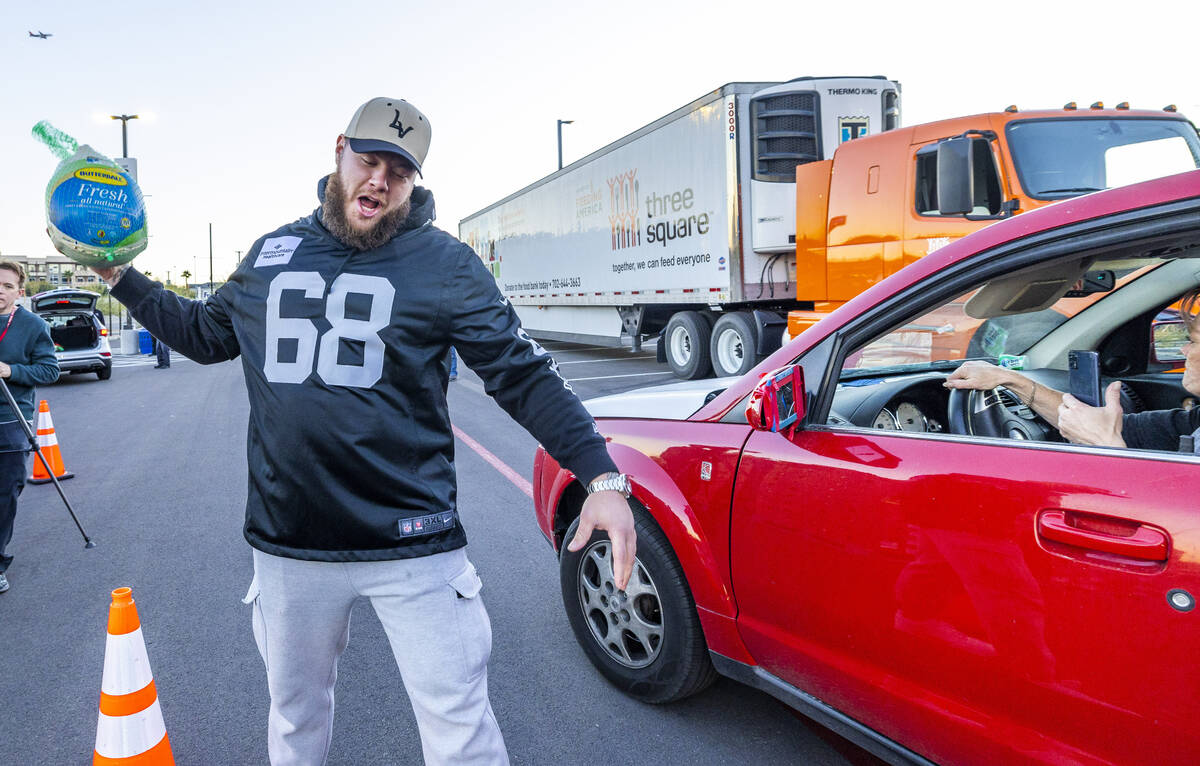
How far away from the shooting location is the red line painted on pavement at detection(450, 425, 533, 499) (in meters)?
6.11

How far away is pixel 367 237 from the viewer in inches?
72.1

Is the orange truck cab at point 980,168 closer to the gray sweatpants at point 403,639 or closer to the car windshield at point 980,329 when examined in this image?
the car windshield at point 980,329

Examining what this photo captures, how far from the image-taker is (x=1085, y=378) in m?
2.52

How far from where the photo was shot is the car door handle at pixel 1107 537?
146 centimetres

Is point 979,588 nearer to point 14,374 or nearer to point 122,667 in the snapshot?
point 122,667

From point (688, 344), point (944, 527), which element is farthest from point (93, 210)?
point (688, 344)

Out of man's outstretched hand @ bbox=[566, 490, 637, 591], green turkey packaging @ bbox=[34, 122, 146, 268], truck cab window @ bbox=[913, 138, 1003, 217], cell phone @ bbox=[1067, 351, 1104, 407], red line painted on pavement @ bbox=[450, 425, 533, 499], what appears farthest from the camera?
truck cab window @ bbox=[913, 138, 1003, 217]

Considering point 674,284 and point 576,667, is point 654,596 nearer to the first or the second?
point 576,667

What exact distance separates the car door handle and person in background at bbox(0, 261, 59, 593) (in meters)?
4.57

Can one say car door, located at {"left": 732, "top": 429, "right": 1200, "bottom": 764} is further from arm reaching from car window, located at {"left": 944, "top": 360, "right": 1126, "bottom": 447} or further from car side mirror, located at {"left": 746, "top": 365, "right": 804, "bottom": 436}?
arm reaching from car window, located at {"left": 944, "top": 360, "right": 1126, "bottom": 447}

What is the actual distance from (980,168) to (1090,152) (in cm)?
92

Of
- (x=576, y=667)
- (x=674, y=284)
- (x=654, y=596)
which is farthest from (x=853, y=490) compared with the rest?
(x=674, y=284)

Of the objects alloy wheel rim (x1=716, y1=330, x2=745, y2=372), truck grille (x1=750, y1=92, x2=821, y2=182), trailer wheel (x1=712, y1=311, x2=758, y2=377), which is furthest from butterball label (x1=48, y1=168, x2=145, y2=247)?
alloy wheel rim (x1=716, y1=330, x2=745, y2=372)

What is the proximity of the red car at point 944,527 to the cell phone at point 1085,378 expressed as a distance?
0.13m
